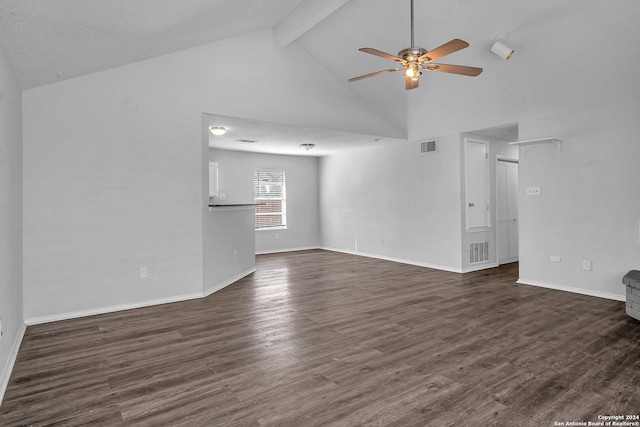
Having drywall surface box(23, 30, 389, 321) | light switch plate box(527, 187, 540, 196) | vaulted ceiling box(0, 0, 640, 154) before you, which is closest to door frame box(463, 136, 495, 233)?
vaulted ceiling box(0, 0, 640, 154)

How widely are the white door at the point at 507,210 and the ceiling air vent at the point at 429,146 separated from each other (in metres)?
1.33

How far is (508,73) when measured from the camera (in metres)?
4.59

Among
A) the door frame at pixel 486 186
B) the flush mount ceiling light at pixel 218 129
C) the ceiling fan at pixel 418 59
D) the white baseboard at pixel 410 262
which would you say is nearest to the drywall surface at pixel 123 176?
the flush mount ceiling light at pixel 218 129

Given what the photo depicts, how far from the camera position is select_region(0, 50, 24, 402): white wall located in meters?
2.56

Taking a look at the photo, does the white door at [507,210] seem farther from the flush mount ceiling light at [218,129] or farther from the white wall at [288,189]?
the flush mount ceiling light at [218,129]

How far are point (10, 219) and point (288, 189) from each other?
6.51 meters

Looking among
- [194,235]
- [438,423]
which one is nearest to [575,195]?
[438,423]

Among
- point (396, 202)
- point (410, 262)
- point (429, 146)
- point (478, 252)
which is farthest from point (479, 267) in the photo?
point (429, 146)

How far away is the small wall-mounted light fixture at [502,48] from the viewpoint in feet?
12.9

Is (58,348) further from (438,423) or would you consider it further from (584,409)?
(584,409)

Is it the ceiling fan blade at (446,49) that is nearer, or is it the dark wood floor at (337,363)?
the dark wood floor at (337,363)

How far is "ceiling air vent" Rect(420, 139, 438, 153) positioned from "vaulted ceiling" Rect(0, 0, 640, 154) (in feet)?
1.81

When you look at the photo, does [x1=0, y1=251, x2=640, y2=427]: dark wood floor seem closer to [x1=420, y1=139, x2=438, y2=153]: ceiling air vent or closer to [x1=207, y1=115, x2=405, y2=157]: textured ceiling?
[x1=207, y1=115, x2=405, y2=157]: textured ceiling

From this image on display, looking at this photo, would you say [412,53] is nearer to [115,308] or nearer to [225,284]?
[225,284]
